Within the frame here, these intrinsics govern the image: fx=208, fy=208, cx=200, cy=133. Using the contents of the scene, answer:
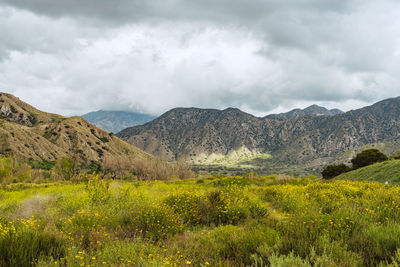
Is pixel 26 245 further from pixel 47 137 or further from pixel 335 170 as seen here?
pixel 47 137

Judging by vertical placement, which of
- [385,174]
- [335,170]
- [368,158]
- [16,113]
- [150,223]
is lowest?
[335,170]

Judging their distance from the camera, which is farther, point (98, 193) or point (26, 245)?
point (98, 193)

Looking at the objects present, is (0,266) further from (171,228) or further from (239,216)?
(239,216)

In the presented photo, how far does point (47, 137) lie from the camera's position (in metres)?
110

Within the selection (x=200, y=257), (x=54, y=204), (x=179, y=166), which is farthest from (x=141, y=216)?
(x=179, y=166)

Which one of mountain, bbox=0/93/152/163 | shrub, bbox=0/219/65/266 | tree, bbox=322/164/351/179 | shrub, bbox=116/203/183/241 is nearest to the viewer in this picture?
shrub, bbox=0/219/65/266

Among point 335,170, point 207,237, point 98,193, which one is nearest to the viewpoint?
point 207,237

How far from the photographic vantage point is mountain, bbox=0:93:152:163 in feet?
278

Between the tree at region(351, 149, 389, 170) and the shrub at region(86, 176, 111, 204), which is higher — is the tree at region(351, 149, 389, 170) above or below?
below

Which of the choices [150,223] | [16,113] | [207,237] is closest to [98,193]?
[150,223]

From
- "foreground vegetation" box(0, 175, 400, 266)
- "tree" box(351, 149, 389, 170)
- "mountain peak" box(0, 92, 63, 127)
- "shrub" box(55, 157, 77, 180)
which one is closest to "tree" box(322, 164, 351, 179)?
"tree" box(351, 149, 389, 170)

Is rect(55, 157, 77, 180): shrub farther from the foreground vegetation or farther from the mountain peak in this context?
the mountain peak

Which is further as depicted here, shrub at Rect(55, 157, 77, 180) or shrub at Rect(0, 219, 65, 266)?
shrub at Rect(55, 157, 77, 180)

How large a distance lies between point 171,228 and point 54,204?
320 inches
